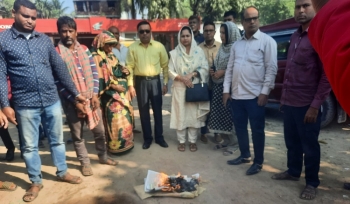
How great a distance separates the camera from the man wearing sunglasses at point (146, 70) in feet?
13.3

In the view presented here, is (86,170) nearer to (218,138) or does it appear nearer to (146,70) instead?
(146,70)

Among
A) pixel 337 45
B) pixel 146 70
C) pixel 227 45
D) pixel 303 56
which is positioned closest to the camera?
pixel 337 45

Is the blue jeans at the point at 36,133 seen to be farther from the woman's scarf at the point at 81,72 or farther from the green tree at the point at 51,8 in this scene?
the green tree at the point at 51,8

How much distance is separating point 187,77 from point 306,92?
175cm

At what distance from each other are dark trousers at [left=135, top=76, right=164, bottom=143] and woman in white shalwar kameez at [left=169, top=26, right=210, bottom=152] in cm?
30

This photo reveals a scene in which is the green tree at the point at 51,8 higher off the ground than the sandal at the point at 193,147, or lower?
higher

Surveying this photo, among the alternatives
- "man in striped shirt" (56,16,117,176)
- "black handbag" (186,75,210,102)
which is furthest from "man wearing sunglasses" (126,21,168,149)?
"man in striped shirt" (56,16,117,176)

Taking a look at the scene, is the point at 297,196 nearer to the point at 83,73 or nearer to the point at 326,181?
the point at 326,181

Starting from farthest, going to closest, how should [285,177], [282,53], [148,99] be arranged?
[282,53] < [148,99] < [285,177]

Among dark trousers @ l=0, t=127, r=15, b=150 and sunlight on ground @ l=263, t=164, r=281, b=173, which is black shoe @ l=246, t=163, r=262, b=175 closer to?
sunlight on ground @ l=263, t=164, r=281, b=173

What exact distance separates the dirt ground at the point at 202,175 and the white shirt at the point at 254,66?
1.04m

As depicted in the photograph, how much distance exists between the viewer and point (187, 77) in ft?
12.7

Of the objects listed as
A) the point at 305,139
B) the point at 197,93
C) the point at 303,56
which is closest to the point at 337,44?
the point at 303,56

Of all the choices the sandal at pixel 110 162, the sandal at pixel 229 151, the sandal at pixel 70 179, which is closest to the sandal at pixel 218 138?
the sandal at pixel 229 151
